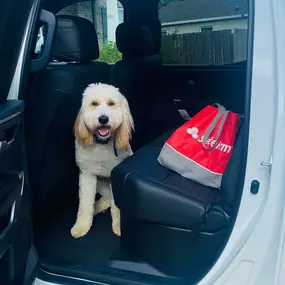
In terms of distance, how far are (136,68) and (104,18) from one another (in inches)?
15.7

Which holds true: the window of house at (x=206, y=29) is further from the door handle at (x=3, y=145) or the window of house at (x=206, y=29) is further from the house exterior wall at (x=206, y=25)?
the door handle at (x=3, y=145)

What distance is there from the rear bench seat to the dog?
26 centimetres

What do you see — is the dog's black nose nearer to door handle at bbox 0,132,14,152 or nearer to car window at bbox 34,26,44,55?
car window at bbox 34,26,44,55

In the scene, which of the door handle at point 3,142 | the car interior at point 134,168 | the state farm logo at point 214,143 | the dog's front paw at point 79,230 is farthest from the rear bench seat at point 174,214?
the door handle at point 3,142

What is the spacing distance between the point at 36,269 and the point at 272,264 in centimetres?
83

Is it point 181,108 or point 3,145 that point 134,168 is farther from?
point 181,108

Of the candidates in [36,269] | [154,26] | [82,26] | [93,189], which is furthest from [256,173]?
[154,26]

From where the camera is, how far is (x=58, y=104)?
2.00 meters

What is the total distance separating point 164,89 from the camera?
3027 mm

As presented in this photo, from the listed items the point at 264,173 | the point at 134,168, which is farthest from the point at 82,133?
the point at 264,173

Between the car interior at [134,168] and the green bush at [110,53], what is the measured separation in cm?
7

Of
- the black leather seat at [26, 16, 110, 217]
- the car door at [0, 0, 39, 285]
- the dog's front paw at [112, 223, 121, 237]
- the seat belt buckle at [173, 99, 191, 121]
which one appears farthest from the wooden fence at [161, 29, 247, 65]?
the car door at [0, 0, 39, 285]

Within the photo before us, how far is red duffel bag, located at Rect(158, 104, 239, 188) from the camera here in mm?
1656

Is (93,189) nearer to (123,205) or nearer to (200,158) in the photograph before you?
(123,205)
